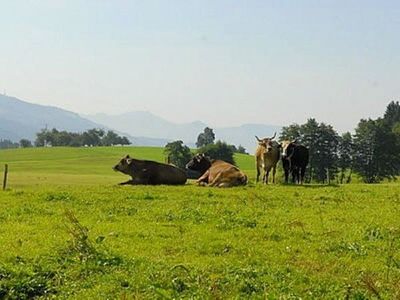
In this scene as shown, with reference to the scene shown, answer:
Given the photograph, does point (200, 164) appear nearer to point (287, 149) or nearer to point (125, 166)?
point (287, 149)

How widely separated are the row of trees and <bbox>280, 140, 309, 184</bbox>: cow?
2196 inches

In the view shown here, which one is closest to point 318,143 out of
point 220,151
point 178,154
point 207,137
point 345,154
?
point 345,154

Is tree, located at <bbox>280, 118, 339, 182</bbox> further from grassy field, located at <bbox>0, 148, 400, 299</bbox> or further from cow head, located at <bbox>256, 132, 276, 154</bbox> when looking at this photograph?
grassy field, located at <bbox>0, 148, 400, 299</bbox>

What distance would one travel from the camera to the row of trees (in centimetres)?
8938

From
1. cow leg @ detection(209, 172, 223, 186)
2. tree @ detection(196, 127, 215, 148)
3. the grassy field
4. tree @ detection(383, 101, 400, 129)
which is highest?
tree @ detection(383, 101, 400, 129)

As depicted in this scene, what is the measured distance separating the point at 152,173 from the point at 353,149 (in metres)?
70.5

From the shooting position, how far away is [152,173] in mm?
27656

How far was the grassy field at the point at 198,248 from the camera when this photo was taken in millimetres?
9211

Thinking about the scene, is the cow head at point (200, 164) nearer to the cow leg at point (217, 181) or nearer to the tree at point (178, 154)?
the cow leg at point (217, 181)

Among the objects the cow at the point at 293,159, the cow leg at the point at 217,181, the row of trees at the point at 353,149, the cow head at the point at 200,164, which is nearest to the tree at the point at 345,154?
the row of trees at the point at 353,149

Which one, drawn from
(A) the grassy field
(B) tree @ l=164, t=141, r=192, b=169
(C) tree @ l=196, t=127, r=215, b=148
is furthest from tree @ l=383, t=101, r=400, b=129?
(A) the grassy field

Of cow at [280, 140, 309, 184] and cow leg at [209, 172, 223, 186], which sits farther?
cow at [280, 140, 309, 184]

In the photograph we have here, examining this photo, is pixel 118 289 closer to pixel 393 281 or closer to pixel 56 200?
pixel 393 281

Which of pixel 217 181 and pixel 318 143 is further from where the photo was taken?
pixel 318 143
